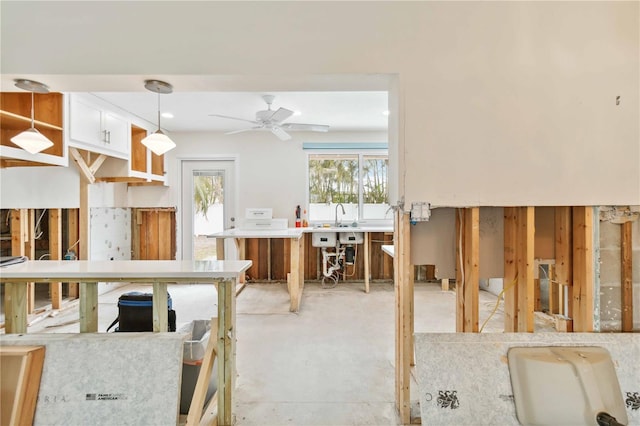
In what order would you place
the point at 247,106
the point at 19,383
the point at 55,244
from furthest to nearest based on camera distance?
the point at 247,106, the point at 55,244, the point at 19,383

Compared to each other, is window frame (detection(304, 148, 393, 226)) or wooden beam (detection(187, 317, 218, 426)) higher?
window frame (detection(304, 148, 393, 226))

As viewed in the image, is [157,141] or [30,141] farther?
[157,141]

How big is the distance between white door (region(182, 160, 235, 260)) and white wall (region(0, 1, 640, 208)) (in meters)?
3.46

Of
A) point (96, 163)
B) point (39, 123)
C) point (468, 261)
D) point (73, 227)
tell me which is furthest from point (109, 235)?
point (468, 261)

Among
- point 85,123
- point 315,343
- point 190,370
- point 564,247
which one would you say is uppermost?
point 85,123

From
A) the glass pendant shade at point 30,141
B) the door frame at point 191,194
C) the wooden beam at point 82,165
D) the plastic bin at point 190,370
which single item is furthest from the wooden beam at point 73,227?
the plastic bin at point 190,370

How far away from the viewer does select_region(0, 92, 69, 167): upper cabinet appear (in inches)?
109

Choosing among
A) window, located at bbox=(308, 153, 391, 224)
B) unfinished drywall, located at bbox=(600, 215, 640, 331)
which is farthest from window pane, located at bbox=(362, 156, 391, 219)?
unfinished drywall, located at bbox=(600, 215, 640, 331)

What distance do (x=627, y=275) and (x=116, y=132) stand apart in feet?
15.7

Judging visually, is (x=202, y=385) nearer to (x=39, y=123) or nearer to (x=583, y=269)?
(x=583, y=269)

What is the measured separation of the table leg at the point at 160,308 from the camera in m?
1.69

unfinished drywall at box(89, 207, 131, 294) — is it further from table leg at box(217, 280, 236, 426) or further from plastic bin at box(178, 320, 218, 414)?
table leg at box(217, 280, 236, 426)

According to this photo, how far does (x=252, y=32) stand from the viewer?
163cm

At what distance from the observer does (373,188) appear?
5070 millimetres
